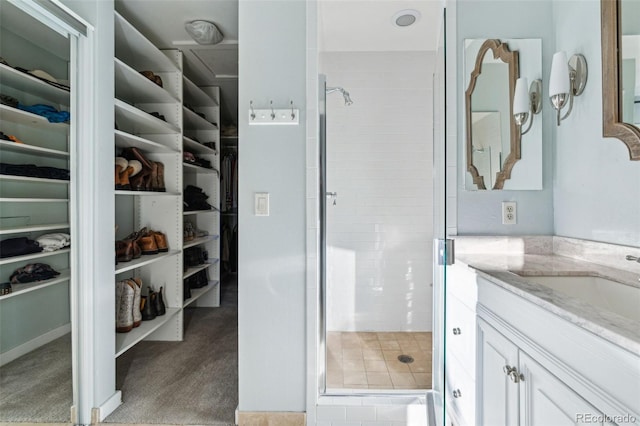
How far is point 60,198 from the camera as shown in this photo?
1.40 meters

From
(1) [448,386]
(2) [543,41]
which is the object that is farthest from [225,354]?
(2) [543,41]

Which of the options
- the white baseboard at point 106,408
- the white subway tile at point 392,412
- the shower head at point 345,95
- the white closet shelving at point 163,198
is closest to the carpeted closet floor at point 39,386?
the white baseboard at point 106,408

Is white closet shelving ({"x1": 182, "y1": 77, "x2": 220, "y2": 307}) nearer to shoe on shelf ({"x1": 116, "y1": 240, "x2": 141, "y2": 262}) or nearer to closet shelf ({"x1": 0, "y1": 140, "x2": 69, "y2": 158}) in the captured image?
shoe on shelf ({"x1": 116, "y1": 240, "x2": 141, "y2": 262})

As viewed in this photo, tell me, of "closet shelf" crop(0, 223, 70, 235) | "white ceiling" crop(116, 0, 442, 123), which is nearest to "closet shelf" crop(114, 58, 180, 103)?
"white ceiling" crop(116, 0, 442, 123)

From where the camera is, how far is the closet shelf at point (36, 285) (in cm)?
124

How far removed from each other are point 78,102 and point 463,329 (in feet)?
6.79

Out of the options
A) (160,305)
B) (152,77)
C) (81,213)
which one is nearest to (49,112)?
(81,213)

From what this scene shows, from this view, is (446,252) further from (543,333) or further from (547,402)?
(547,402)

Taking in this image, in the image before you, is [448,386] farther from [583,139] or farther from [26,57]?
[26,57]

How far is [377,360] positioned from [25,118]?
2.08m

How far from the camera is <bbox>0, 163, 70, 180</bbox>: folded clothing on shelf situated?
47.2 inches

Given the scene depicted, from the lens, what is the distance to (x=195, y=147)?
298 centimetres

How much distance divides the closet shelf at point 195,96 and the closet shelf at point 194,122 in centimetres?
21

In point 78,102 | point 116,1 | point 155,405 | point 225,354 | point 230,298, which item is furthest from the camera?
point 230,298
